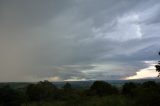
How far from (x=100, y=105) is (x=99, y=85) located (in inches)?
1294

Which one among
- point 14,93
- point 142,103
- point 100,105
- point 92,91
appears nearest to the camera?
point 142,103

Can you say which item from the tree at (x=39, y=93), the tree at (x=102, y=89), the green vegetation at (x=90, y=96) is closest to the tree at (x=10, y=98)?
the green vegetation at (x=90, y=96)

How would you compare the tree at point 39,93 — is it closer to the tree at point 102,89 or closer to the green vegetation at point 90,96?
the green vegetation at point 90,96

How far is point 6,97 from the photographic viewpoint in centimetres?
5812

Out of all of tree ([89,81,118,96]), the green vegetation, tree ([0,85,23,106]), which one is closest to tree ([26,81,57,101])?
the green vegetation

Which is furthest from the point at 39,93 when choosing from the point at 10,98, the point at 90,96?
the point at 10,98

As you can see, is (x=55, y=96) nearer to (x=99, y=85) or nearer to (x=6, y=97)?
(x=99, y=85)

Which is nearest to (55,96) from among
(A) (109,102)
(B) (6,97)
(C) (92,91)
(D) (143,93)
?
(C) (92,91)

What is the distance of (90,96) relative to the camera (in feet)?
227

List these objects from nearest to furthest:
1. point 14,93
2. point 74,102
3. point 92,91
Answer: point 74,102 → point 14,93 → point 92,91

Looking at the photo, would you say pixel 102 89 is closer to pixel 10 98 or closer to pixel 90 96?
pixel 90 96

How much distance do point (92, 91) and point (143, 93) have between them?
119ft

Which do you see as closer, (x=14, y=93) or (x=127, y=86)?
(x=14, y=93)

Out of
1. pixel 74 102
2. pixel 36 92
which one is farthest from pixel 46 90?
pixel 74 102
